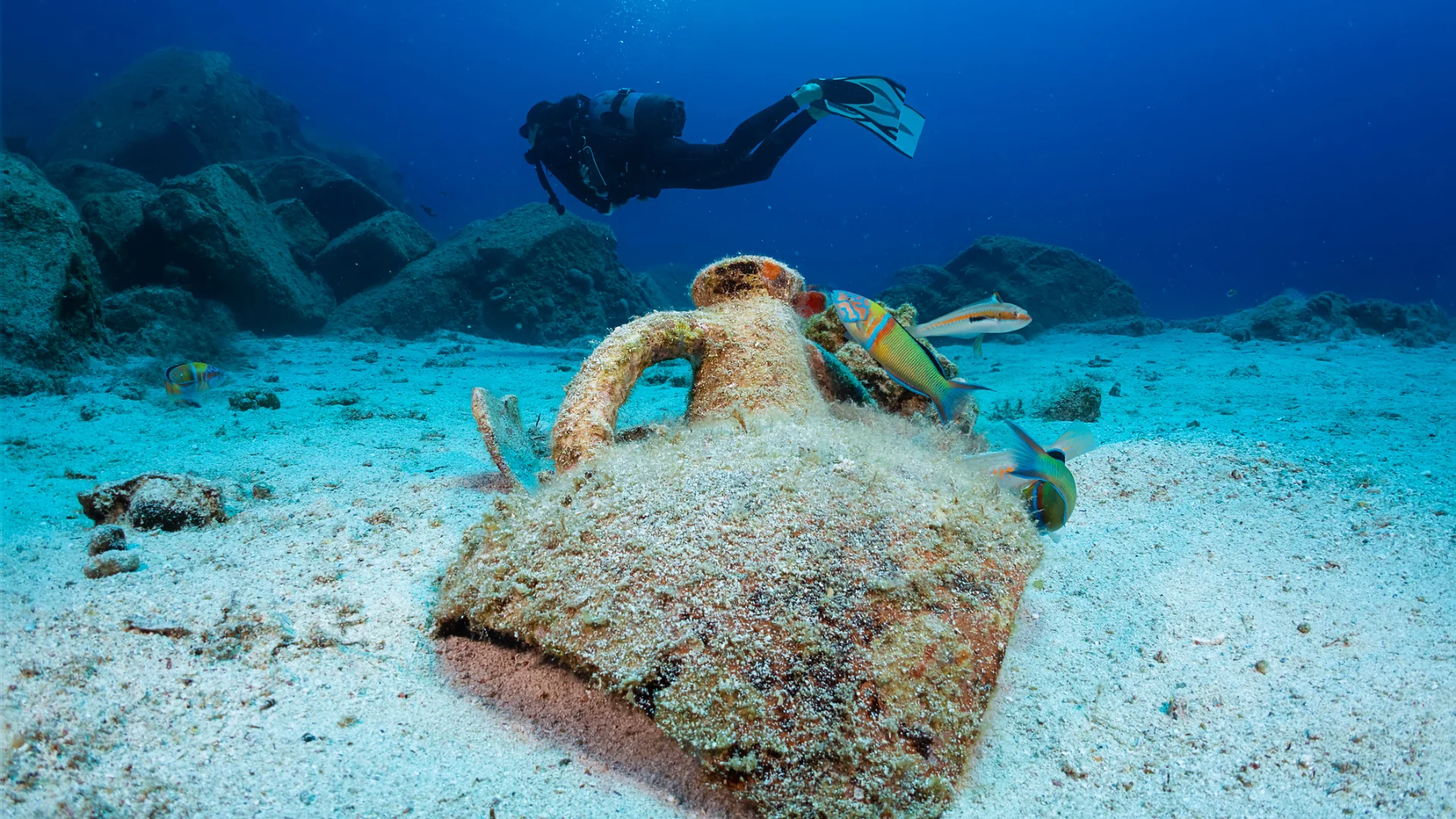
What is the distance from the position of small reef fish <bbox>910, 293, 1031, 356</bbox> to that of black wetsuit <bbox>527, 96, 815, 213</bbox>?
6.18 meters

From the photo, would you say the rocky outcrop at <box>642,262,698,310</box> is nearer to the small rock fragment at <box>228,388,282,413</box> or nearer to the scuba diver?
the scuba diver

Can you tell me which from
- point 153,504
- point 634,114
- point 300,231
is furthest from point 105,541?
point 300,231

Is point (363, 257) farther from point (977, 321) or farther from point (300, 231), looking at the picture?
point (977, 321)

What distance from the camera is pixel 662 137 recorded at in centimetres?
891

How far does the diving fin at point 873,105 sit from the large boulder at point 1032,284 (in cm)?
521

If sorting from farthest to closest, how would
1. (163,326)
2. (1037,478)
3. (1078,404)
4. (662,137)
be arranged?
(662,137) → (163,326) → (1078,404) → (1037,478)

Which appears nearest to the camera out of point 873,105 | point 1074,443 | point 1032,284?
point 1074,443

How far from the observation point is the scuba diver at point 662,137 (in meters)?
8.60

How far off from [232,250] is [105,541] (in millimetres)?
9861

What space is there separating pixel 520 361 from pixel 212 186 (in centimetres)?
585

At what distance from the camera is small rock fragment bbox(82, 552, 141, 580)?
203 centimetres

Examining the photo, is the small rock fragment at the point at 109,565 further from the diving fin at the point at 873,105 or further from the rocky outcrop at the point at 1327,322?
the rocky outcrop at the point at 1327,322

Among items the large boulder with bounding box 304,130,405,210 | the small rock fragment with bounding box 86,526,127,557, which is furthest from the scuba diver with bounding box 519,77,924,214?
the large boulder with bounding box 304,130,405,210

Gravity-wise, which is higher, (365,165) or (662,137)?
(662,137)
